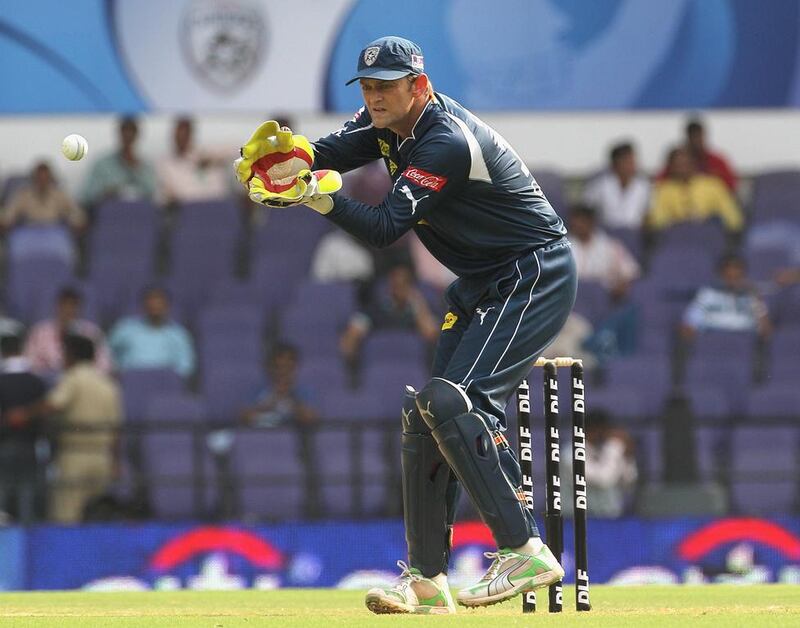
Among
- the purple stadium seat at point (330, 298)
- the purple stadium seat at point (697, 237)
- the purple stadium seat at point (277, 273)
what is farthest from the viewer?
the purple stadium seat at point (697, 237)

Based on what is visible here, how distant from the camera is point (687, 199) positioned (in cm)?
1456

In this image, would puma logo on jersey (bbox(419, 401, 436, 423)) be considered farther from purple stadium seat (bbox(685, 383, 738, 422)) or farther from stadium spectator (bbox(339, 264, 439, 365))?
stadium spectator (bbox(339, 264, 439, 365))

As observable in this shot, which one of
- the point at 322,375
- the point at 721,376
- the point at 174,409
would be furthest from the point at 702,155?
the point at 174,409

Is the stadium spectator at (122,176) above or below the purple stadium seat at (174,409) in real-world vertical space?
above

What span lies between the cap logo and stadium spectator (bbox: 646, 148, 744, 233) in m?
8.49

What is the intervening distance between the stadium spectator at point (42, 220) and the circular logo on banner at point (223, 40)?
5.14ft

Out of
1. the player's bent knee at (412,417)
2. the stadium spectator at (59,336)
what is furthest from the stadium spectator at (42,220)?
the player's bent knee at (412,417)

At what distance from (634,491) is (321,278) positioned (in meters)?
3.56

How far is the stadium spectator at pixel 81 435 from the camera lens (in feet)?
38.9

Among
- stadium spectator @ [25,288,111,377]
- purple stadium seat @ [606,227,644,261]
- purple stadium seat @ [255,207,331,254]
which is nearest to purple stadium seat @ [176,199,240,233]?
purple stadium seat @ [255,207,331,254]

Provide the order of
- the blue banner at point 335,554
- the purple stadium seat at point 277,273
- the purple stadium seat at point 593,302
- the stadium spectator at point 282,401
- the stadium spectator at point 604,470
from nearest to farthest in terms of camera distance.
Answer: the blue banner at point 335,554 → the stadium spectator at point 604,470 → the stadium spectator at point 282,401 → the purple stadium seat at point 593,302 → the purple stadium seat at point 277,273

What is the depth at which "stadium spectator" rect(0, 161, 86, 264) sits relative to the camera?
1436cm

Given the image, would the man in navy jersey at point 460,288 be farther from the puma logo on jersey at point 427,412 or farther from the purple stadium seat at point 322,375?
the purple stadium seat at point 322,375

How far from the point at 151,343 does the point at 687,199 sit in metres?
4.63
